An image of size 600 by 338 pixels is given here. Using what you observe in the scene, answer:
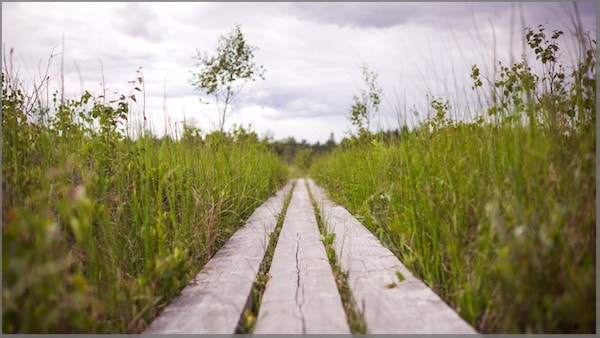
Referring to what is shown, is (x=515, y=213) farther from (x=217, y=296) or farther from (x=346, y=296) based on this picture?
(x=217, y=296)

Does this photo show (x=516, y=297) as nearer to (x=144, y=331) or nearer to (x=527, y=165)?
(x=527, y=165)

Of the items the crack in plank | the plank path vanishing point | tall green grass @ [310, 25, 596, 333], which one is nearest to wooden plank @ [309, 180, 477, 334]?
the plank path vanishing point

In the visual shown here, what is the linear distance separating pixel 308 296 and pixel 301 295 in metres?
0.04

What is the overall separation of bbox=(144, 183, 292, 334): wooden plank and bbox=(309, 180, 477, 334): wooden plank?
0.51 metres

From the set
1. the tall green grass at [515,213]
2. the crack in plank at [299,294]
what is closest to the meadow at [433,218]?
the tall green grass at [515,213]

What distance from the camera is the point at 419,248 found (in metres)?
1.94

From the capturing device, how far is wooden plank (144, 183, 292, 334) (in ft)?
4.69

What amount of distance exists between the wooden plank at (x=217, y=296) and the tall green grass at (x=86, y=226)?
0.08m

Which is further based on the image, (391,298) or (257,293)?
(257,293)

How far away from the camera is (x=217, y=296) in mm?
1699

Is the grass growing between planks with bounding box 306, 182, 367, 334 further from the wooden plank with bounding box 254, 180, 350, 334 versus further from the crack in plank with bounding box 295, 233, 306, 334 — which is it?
the crack in plank with bounding box 295, 233, 306, 334

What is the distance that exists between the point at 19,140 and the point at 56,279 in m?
1.06

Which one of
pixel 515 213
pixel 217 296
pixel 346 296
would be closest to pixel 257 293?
pixel 217 296

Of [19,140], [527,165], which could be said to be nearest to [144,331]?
[19,140]
